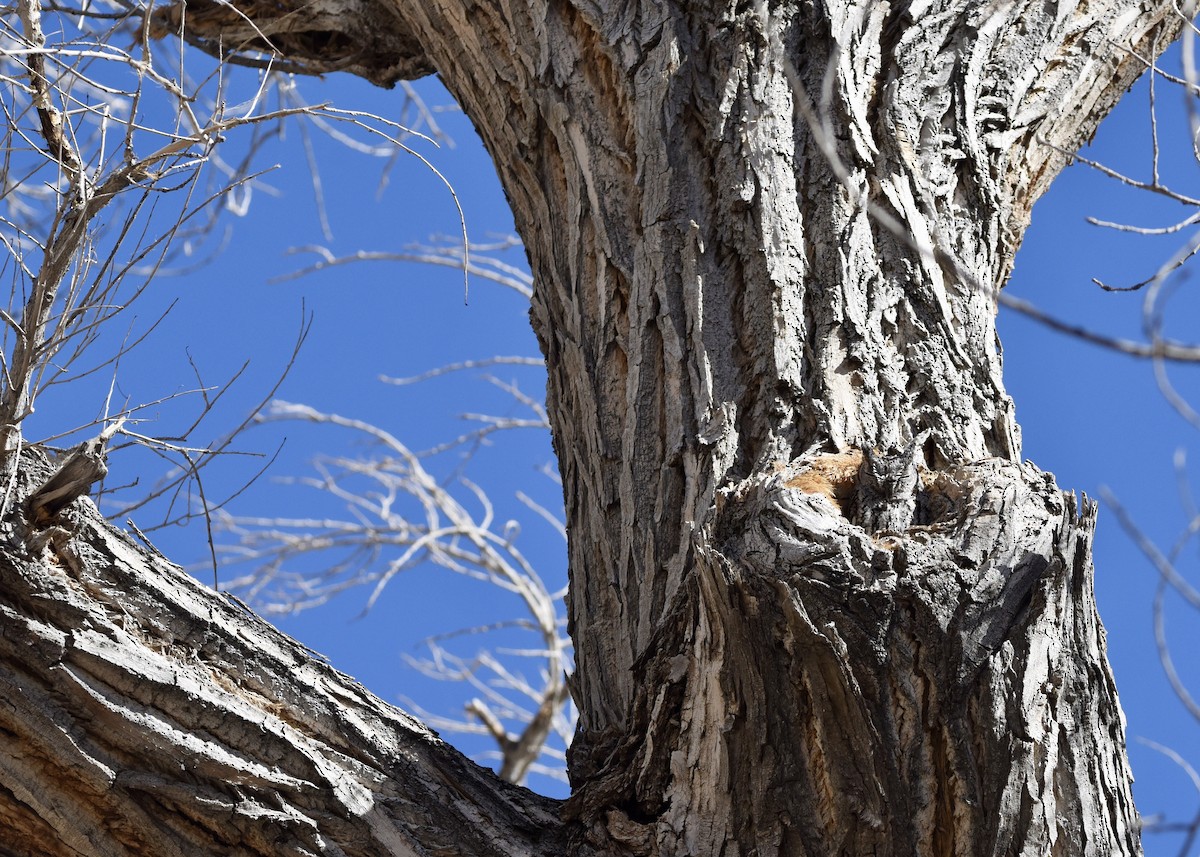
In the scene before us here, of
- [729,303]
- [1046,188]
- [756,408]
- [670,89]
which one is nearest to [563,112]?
[670,89]

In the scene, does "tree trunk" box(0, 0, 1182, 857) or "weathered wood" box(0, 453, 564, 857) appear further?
"weathered wood" box(0, 453, 564, 857)

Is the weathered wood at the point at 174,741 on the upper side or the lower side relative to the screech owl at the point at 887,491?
lower

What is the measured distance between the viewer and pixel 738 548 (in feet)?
5.33

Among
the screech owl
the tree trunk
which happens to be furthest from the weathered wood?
the screech owl

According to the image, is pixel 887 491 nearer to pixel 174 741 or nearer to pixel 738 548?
pixel 738 548

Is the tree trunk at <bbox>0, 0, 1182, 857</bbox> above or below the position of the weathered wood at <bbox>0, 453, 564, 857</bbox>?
above

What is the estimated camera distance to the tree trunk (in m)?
1.57

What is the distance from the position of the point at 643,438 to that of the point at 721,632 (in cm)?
53

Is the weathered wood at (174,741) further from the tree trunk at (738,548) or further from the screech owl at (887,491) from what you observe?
the screech owl at (887,491)

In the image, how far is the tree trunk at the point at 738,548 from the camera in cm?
157

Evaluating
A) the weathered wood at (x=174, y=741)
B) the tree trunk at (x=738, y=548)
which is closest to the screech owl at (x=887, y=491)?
the tree trunk at (x=738, y=548)

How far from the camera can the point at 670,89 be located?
2.29 metres

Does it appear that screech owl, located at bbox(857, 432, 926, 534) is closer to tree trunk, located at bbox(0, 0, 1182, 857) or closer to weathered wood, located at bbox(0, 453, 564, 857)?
tree trunk, located at bbox(0, 0, 1182, 857)

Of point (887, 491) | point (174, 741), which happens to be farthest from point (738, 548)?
point (174, 741)
